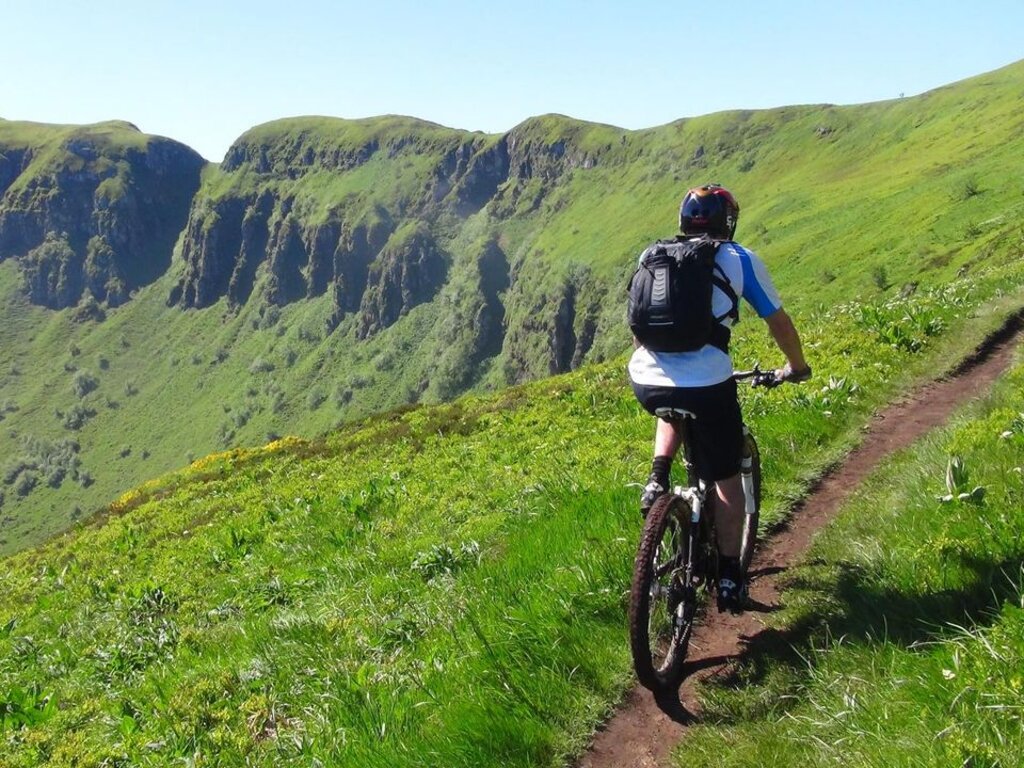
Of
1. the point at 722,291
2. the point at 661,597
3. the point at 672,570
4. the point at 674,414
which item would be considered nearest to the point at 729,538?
the point at 672,570

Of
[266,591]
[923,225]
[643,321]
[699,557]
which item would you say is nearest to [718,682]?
[699,557]

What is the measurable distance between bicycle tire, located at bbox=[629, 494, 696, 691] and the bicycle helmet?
201 cm

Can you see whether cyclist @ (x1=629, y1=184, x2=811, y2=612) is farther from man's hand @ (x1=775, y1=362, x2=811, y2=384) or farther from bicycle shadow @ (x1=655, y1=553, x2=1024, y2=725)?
bicycle shadow @ (x1=655, y1=553, x2=1024, y2=725)

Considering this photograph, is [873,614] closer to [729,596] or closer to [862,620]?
[862,620]

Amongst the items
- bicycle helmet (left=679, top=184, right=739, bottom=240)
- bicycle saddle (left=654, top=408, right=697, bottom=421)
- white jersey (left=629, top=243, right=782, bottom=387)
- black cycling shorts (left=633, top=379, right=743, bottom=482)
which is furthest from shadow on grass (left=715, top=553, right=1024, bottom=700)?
bicycle helmet (left=679, top=184, right=739, bottom=240)

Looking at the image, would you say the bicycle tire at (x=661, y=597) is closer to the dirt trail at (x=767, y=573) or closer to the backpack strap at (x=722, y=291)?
the dirt trail at (x=767, y=573)

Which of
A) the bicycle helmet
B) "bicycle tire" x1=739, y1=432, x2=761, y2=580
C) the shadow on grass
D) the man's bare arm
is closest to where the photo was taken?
the shadow on grass

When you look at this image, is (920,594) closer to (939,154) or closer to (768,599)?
(768,599)

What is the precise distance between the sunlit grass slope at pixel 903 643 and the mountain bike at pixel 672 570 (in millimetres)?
448

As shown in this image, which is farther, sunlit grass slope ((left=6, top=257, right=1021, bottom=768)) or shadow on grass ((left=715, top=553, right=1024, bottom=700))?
sunlit grass slope ((left=6, top=257, right=1021, bottom=768))

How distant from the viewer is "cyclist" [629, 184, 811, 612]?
510cm

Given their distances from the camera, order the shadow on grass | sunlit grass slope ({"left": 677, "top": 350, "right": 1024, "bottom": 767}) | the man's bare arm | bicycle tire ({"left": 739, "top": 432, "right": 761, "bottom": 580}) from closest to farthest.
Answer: sunlit grass slope ({"left": 677, "top": 350, "right": 1024, "bottom": 767})
the shadow on grass
the man's bare arm
bicycle tire ({"left": 739, "top": 432, "right": 761, "bottom": 580})

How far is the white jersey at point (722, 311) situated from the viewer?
504 cm

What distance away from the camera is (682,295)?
499 centimetres
